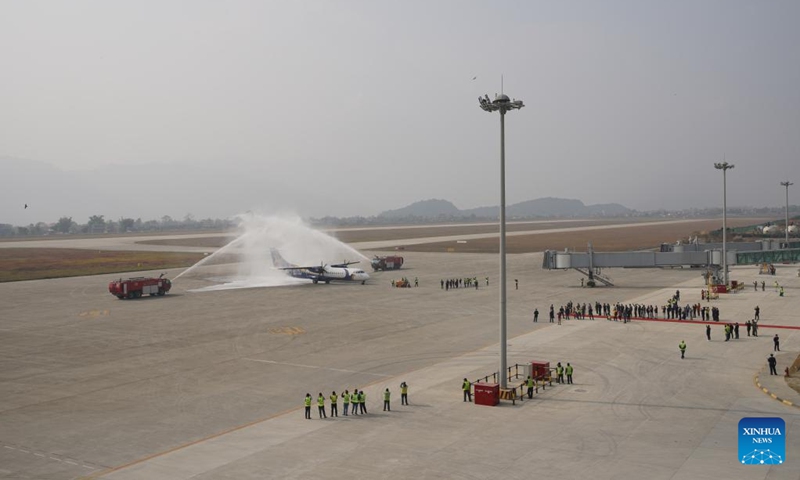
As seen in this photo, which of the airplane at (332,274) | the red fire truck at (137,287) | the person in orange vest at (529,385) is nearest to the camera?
the person in orange vest at (529,385)

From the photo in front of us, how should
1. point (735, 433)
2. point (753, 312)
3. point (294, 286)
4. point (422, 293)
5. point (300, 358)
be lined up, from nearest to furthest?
point (735, 433)
point (300, 358)
point (753, 312)
point (422, 293)
point (294, 286)

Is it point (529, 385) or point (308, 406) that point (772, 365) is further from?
point (308, 406)

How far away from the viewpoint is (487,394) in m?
27.6

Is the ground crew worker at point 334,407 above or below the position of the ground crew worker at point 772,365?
below

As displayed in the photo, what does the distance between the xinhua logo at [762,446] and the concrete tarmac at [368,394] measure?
0.31m

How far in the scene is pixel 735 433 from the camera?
23031 millimetres

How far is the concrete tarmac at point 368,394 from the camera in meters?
21.0

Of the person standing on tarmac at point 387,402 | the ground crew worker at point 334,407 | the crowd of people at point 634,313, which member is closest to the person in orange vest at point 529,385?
the person standing on tarmac at point 387,402

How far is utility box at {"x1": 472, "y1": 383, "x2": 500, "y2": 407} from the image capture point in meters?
27.6

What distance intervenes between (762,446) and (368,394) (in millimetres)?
16333

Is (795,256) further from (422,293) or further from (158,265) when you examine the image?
(158,265)

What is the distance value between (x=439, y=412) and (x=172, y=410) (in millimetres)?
11705

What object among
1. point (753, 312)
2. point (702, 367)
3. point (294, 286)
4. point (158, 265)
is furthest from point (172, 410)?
point (158, 265)

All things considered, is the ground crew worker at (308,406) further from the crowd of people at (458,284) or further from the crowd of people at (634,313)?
the crowd of people at (458,284)
